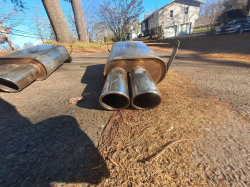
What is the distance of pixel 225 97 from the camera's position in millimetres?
2217

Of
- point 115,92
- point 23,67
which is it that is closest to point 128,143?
point 115,92

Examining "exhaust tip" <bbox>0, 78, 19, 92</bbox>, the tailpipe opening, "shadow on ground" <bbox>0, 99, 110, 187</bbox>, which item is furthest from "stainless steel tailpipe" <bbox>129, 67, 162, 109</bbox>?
"exhaust tip" <bbox>0, 78, 19, 92</bbox>

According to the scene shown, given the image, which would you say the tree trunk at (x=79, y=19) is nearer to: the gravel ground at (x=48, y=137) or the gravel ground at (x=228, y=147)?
the gravel ground at (x=48, y=137)

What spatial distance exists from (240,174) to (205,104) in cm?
114

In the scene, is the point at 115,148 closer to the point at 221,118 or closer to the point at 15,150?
the point at 15,150

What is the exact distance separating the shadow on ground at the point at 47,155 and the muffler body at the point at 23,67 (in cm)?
123

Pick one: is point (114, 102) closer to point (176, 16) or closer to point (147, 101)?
point (147, 101)

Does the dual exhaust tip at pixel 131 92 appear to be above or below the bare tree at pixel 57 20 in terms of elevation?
below

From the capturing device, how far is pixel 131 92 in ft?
6.08

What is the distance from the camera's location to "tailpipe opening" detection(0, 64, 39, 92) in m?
2.43

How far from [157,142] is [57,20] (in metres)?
10.9

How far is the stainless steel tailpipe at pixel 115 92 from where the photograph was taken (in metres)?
1.58

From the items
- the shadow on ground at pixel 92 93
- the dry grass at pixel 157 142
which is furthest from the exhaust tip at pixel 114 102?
the shadow on ground at pixel 92 93

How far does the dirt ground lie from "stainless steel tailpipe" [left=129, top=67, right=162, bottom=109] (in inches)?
5.3
